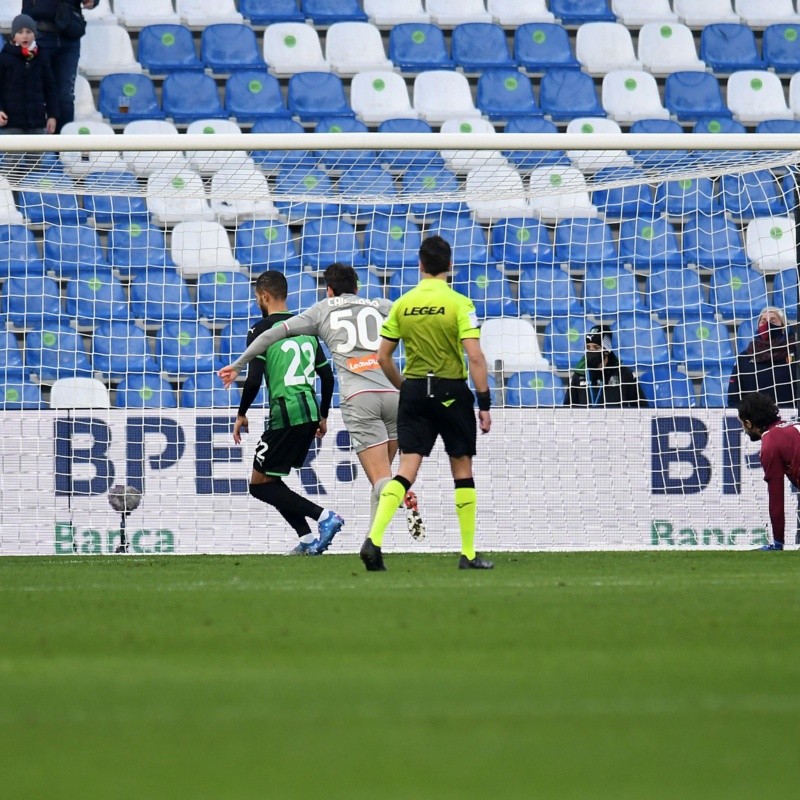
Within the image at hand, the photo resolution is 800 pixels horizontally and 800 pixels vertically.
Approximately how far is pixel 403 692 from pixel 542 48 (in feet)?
42.6

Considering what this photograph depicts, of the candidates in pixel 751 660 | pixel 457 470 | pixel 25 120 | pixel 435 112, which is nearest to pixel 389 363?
pixel 457 470

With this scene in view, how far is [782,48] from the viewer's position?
15.6 m

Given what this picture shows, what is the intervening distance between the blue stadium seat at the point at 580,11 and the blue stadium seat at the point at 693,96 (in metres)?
1.17

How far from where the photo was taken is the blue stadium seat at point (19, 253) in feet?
38.5

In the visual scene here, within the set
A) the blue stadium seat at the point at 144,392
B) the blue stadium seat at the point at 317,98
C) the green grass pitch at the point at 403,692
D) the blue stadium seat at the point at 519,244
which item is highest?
the blue stadium seat at the point at 317,98

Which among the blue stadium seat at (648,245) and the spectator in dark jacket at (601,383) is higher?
the blue stadium seat at (648,245)

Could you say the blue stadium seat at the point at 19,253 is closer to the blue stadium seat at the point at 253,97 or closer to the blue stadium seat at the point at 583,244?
the blue stadium seat at the point at 253,97

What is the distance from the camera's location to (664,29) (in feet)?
51.1

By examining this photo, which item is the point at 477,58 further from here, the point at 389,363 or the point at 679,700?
the point at 679,700

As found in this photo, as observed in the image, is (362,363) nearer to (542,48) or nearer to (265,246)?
(265,246)

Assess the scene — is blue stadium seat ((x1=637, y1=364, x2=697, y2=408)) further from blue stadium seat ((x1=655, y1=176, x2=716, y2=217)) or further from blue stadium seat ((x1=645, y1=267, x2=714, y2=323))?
blue stadium seat ((x1=655, y1=176, x2=716, y2=217))

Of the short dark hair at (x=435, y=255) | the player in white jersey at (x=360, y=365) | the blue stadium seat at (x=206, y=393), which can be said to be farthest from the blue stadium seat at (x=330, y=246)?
the short dark hair at (x=435, y=255)

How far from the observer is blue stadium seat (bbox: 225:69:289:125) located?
14.3 metres

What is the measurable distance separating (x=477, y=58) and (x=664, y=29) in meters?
2.16
